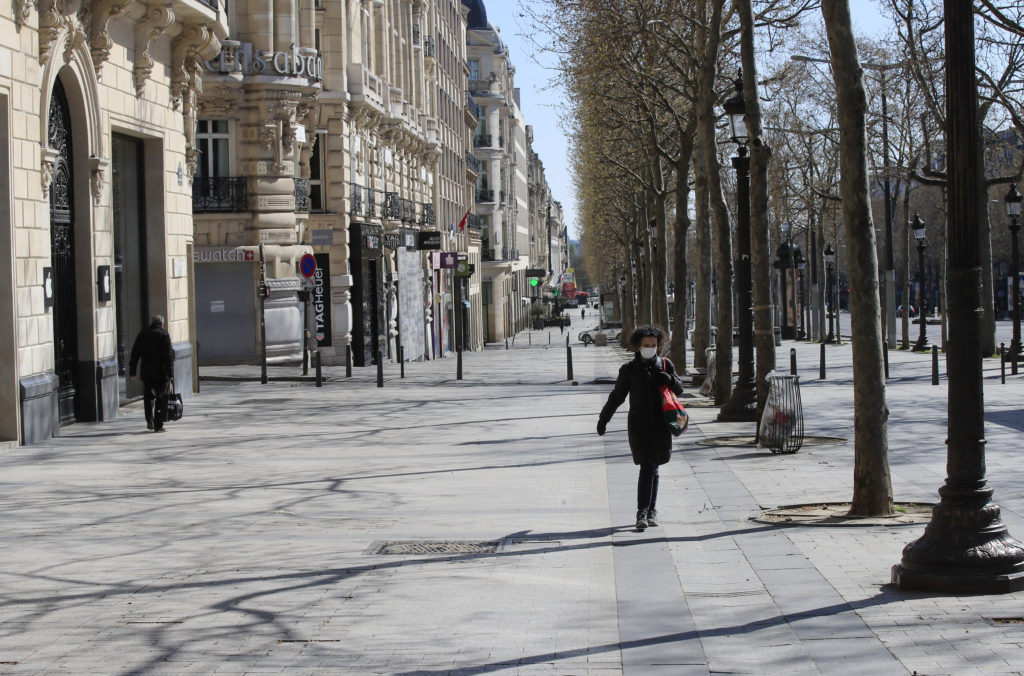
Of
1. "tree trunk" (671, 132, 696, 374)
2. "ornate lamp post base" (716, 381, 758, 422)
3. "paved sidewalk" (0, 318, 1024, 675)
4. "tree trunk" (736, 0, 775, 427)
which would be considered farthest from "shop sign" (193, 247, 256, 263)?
"tree trunk" (736, 0, 775, 427)

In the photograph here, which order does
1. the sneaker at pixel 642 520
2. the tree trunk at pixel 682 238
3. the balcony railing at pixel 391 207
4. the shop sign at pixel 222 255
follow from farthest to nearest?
the balcony railing at pixel 391 207 → the shop sign at pixel 222 255 → the tree trunk at pixel 682 238 → the sneaker at pixel 642 520

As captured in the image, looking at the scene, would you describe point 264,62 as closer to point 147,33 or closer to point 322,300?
point 322,300

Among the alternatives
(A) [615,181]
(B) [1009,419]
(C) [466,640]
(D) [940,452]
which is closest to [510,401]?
(B) [1009,419]

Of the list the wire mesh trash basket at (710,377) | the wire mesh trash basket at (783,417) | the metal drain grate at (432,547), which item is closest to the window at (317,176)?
the wire mesh trash basket at (710,377)

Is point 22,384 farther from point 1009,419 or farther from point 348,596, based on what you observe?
point 1009,419

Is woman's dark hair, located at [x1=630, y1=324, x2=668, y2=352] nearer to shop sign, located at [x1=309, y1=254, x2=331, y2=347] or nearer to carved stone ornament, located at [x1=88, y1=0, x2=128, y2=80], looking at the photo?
carved stone ornament, located at [x1=88, y1=0, x2=128, y2=80]

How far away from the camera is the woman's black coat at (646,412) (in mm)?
10477

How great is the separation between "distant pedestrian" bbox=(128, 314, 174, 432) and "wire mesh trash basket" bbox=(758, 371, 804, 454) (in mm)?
8330

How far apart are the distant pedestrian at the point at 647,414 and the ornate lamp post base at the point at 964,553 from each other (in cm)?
287

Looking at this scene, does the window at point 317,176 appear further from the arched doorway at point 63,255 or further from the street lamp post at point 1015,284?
the arched doorway at point 63,255

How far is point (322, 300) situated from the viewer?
41062 millimetres

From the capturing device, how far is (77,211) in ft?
63.9

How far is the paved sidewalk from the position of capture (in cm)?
657

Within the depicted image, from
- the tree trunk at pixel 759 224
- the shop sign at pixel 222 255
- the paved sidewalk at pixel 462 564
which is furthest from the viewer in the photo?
the shop sign at pixel 222 255
